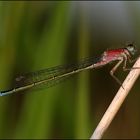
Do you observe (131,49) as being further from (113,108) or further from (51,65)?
(113,108)

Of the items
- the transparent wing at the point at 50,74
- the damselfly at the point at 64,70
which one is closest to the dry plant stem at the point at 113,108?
the damselfly at the point at 64,70

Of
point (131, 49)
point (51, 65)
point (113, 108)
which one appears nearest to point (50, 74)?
point (51, 65)

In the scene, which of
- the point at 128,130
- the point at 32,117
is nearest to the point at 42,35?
the point at 32,117

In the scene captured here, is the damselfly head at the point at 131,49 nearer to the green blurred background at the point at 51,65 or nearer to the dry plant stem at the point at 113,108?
the green blurred background at the point at 51,65

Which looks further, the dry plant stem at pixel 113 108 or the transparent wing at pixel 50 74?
the transparent wing at pixel 50 74

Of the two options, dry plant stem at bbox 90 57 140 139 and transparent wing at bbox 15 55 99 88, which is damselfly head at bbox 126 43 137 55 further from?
dry plant stem at bbox 90 57 140 139

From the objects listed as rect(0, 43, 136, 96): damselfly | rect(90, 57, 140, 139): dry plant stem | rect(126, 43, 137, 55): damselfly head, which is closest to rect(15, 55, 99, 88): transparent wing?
rect(0, 43, 136, 96): damselfly

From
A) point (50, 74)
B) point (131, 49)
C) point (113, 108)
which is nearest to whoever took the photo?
point (113, 108)
